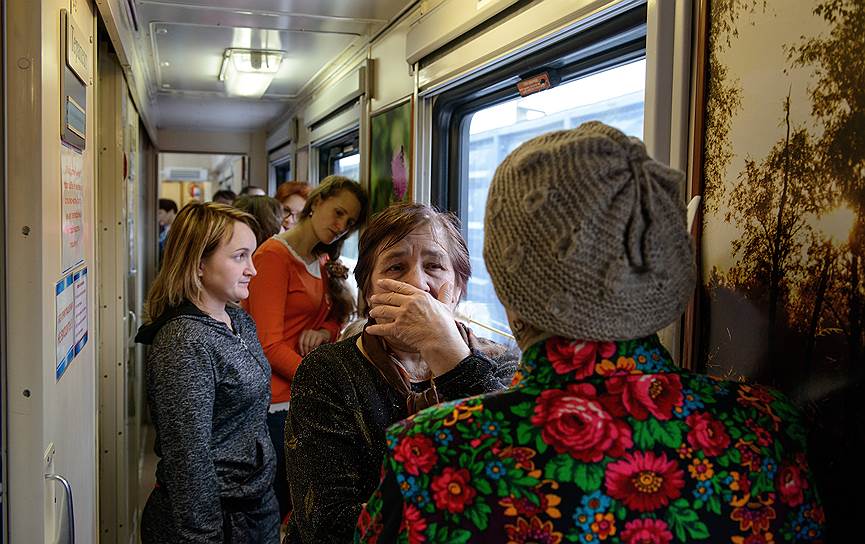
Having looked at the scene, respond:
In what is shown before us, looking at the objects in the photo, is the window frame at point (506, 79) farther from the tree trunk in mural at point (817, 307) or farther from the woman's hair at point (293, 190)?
the woman's hair at point (293, 190)

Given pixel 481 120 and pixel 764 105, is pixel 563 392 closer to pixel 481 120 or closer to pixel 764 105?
pixel 764 105

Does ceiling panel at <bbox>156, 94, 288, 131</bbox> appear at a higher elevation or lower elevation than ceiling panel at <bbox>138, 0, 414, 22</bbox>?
higher

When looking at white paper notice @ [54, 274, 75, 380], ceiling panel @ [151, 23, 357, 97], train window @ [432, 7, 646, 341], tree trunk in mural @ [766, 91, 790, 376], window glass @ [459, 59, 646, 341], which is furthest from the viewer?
ceiling panel @ [151, 23, 357, 97]

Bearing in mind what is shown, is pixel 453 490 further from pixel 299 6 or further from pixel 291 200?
pixel 291 200

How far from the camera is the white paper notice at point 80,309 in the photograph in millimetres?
1944

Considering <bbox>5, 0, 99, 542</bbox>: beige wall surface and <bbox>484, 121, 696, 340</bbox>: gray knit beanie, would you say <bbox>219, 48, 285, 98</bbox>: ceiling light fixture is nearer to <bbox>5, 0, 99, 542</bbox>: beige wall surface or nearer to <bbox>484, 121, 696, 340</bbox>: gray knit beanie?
<bbox>5, 0, 99, 542</bbox>: beige wall surface

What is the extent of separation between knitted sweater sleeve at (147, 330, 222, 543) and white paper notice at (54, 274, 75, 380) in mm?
281

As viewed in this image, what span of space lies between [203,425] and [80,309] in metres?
0.44

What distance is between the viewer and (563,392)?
87 cm

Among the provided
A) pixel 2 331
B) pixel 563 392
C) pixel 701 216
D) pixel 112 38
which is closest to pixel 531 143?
pixel 563 392

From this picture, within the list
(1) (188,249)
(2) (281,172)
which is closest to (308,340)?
(1) (188,249)

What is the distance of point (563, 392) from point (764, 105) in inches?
25.5

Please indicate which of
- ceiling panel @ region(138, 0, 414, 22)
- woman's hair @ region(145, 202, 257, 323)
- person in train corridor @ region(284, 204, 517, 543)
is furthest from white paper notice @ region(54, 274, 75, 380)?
ceiling panel @ region(138, 0, 414, 22)

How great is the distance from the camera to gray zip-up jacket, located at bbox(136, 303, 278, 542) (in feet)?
6.79
